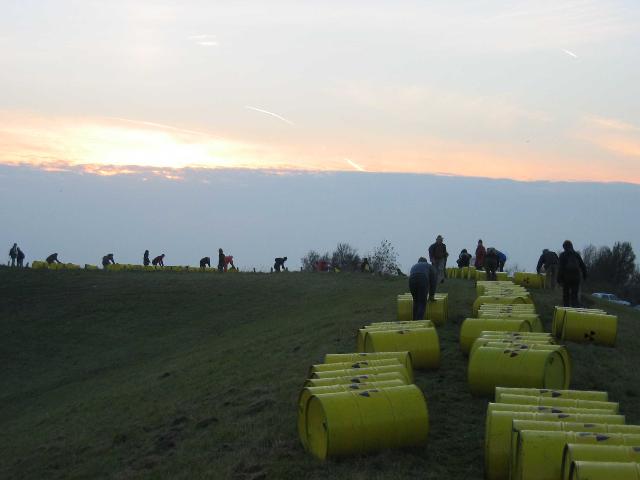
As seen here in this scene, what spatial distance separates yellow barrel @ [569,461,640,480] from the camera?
7.89 metres

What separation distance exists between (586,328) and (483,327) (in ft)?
13.6

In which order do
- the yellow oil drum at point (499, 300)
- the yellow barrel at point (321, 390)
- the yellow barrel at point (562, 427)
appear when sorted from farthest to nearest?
the yellow oil drum at point (499, 300)
the yellow barrel at point (321, 390)
the yellow barrel at point (562, 427)

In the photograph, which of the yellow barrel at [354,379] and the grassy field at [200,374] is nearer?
the yellow barrel at [354,379]

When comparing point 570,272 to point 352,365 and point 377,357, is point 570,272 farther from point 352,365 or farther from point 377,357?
point 352,365

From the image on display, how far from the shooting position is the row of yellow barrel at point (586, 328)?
66.5ft

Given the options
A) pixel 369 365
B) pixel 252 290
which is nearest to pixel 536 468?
pixel 369 365

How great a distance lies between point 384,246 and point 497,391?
236 ft

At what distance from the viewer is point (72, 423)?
22.1 m

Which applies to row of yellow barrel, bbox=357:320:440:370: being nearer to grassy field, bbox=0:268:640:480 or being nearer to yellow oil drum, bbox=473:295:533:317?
grassy field, bbox=0:268:640:480

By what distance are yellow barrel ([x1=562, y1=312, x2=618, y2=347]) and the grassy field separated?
417 millimetres

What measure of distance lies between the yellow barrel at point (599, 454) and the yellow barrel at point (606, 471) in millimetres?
260

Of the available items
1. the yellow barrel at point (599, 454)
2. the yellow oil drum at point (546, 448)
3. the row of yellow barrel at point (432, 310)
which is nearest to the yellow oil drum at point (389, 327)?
the row of yellow barrel at point (432, 310)

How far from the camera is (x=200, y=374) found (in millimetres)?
24391

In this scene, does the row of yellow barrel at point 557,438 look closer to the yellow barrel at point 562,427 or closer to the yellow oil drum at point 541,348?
the yellow barrel at point 562,427
